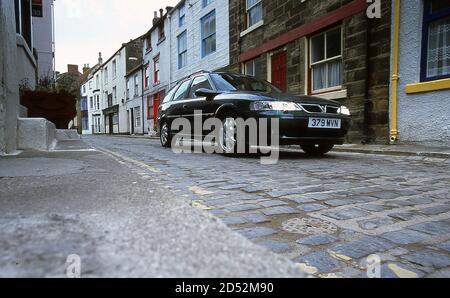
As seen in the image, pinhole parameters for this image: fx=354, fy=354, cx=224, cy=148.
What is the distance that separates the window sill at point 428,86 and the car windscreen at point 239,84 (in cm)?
289

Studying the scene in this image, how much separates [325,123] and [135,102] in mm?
24209

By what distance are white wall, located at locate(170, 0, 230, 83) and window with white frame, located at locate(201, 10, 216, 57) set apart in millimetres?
196

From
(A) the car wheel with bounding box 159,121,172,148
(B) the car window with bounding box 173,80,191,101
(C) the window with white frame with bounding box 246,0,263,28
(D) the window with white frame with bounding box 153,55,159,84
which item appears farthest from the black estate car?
(D) the window with white frame with bounding box 153,55,159,84

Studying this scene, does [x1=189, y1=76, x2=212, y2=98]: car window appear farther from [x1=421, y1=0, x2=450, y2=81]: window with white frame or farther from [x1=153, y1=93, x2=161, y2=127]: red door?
[x1=153, y1=93, x2=161, y2=127]: red door

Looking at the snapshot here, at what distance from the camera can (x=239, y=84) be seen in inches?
260

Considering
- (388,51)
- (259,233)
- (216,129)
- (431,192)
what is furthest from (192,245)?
(388,51)

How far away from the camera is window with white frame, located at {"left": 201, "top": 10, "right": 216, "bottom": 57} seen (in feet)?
55.2

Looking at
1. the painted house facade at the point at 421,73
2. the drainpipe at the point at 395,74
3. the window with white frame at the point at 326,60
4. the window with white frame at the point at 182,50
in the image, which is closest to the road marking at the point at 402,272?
the painted house facade at the point at 421,73

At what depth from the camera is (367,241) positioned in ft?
6.25

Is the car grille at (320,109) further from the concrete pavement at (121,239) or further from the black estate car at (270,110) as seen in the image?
the concrete pavement at (121,239)

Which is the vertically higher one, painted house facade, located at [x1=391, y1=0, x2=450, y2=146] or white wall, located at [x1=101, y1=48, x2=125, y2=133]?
white wall, located at [x1=101, y1=48, x2=125, y2=133]

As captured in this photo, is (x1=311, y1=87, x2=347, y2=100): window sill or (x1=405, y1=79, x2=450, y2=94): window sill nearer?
(x1=405, y1=79, x2=450, y2=94): window sill

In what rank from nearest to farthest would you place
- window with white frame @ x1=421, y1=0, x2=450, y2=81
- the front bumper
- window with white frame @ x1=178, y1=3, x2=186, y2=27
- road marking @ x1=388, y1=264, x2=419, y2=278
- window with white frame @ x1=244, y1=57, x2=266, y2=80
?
road marking @ x1=388, y1=264, x2=419, y2=278
the front bumper
window with white frame @ x1=421, y1=0, x2=450, y2=81
window with white frame @ x1=244, y1=57, x2=266, y2=80
window with white frame @ x1=178, y1=3, x2=186, y2=27

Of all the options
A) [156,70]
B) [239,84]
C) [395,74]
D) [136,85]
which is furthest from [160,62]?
[395,74]
